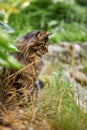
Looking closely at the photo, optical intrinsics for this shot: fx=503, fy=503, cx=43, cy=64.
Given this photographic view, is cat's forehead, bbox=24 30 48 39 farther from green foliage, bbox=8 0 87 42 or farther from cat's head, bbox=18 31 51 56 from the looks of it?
green foliage, bbox=8 0 87 42

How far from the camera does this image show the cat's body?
412cm

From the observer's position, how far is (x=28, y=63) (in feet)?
13.7

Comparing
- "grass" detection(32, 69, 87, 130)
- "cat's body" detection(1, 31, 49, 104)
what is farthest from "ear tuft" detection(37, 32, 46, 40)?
"grass" detection(32, 69, 87, 130)

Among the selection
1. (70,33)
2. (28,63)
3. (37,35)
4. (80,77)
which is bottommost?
(28,63)

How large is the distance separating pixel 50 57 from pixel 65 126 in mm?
5657

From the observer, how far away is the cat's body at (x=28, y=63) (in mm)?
4121

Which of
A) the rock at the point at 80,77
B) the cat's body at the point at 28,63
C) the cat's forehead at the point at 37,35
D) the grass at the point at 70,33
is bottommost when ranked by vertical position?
the cat's body at the point at 28,63

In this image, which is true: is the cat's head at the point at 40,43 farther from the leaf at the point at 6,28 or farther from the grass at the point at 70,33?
the grass at the point at 70,33

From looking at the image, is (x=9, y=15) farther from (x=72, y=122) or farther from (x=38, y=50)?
(x=72, y=122)

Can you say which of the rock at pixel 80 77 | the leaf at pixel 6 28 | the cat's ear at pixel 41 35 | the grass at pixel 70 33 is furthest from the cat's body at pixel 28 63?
the grass at pixel 70 33

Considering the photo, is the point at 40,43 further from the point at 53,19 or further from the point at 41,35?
the point at 53,19

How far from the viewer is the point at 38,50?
424 cm

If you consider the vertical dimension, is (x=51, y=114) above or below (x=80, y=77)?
below

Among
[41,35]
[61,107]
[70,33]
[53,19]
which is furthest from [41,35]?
[53,19]
